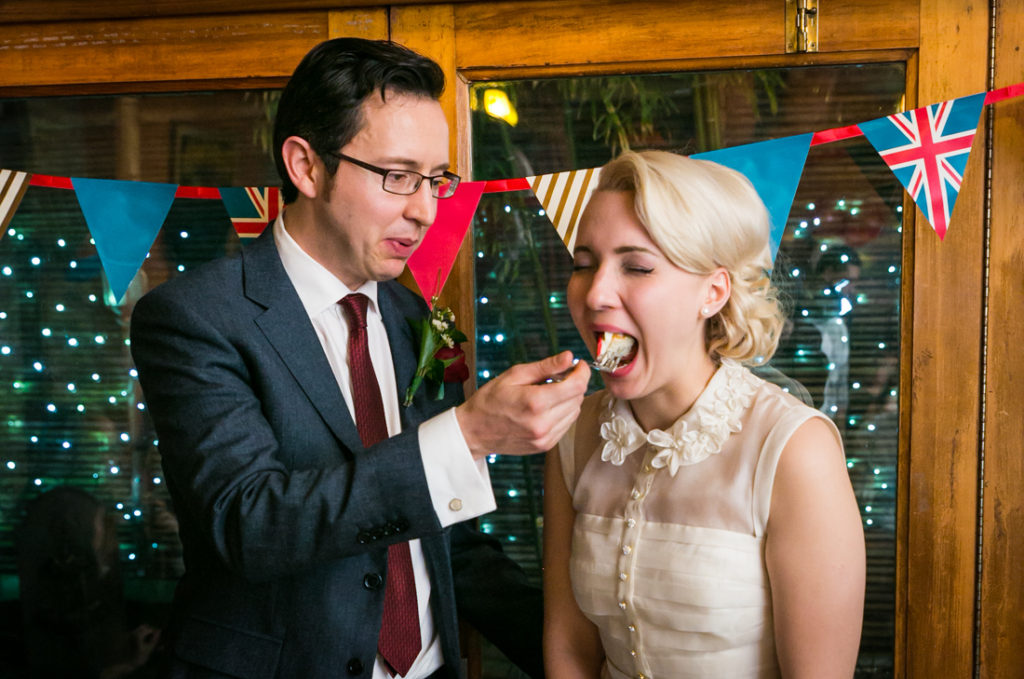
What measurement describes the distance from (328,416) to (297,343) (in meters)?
0.16

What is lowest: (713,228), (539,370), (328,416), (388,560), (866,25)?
(388,560)

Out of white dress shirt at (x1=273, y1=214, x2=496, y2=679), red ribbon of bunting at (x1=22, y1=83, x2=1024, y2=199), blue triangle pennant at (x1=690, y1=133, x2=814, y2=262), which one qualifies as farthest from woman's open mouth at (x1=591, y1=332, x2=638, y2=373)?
red ribbon of bunting at (x1=22, y1=83, x2=1024, y2=199)

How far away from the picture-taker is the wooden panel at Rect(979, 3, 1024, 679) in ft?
6.44

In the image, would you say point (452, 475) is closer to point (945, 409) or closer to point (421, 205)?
point (421, 205)

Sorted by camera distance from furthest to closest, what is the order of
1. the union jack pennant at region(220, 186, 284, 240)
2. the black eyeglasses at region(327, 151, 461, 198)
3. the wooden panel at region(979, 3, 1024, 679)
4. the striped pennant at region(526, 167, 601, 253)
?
the union jack pennant at region(220, 186, 284, 240) < the striped pennant at region(526, 167, 601, 253) < the wooden panel at region(979, 3, 1024, 679) < the black eyeglasses at region(327, 151, 461, 198)

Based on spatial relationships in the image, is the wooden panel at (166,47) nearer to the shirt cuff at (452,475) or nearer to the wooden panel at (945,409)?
the shirt cuff at (452,475)

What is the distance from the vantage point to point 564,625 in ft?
5.50

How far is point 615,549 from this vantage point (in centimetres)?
154

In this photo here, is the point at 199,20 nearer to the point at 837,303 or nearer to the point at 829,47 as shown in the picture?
the point at 829,47

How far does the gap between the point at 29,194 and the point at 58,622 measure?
4.41 ft

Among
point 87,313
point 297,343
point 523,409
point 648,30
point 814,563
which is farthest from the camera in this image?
point 87,313

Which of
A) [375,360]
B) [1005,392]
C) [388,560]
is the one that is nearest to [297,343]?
[375,360]

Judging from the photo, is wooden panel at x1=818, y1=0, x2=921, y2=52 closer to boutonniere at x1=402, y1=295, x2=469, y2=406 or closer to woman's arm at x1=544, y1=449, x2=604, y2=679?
boutonniere at x1=402, y1=295, x2=469, y2=406

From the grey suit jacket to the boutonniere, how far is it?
0.87ft
